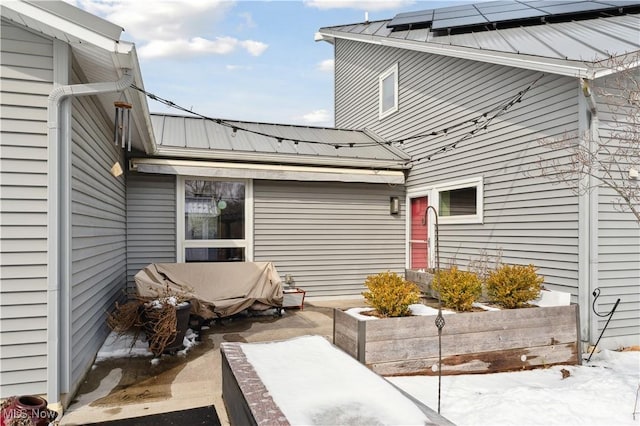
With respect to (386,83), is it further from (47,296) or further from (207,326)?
(47,296)

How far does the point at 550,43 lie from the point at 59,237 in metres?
5.90

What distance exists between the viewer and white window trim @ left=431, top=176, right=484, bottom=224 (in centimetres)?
594

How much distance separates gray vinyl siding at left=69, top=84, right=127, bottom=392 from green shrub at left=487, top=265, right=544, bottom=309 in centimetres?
404

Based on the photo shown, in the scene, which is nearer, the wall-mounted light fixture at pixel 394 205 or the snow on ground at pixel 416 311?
the snow on ground at pixel 416 311

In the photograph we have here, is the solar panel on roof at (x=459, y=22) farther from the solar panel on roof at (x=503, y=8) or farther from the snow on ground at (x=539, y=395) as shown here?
the snow on ground at (x=539, y=395)

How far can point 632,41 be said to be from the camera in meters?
4.66

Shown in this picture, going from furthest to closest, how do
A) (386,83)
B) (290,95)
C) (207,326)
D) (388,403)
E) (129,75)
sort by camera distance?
(290,95) → (386,83) → (207,326) → (129,75) → (388,403)

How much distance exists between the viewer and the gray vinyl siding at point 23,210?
117 inches

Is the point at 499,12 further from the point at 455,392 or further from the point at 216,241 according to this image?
the point at 455,392

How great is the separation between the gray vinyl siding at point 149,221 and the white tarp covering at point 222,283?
0.95 m

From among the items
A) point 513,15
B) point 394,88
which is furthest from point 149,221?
point 513,15

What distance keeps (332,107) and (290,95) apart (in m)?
1.36

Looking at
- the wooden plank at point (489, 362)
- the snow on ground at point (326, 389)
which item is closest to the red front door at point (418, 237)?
the wooden plank at point (489, 362)

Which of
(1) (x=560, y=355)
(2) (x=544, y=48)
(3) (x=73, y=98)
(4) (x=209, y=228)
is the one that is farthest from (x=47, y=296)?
(2) (x=544, y=48)
